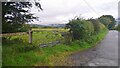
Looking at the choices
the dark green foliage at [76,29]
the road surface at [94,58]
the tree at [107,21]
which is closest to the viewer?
the road surface at [94,58]

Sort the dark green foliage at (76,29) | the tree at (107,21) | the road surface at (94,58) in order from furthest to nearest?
1. the tree at (107,21)
2. the dark green foliage at (76,29)
3. the road surface at (94,58)

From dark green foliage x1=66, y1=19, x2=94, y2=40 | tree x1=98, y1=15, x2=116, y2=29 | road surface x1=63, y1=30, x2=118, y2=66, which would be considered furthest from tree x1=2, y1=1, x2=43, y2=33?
tree x1=98, y1=15, x2=116, y2=29

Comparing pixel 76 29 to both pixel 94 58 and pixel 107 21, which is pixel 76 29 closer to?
pixel 94 58

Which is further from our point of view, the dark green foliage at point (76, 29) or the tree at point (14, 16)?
the dark green foliage at point (76, 29)

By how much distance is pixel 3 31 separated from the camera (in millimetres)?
10281

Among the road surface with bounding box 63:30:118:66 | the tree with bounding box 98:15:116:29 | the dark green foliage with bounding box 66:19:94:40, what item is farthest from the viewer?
the tree with bounding box 98:15:116:29

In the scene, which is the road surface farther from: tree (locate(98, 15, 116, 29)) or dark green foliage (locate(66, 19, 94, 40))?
tree (locate(98, 15, 116, 29))

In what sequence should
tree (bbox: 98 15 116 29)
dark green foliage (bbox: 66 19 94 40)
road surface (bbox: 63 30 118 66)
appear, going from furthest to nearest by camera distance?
tree (bbox: 98 15 116 29)
dark green foliage (bbox: 66 19 94 40)
road surface (bbox: 63 30 118 66)

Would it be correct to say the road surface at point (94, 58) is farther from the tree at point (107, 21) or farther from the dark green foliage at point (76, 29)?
the tree at point (107, 21)

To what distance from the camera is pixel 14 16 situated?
10.8 m

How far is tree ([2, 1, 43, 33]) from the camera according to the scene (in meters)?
10.2

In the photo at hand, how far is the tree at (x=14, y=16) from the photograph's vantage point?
10.2m

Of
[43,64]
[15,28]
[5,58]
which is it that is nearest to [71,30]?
[15,28]

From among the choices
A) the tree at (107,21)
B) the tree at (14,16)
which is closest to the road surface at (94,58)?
the tree at (14,16)
